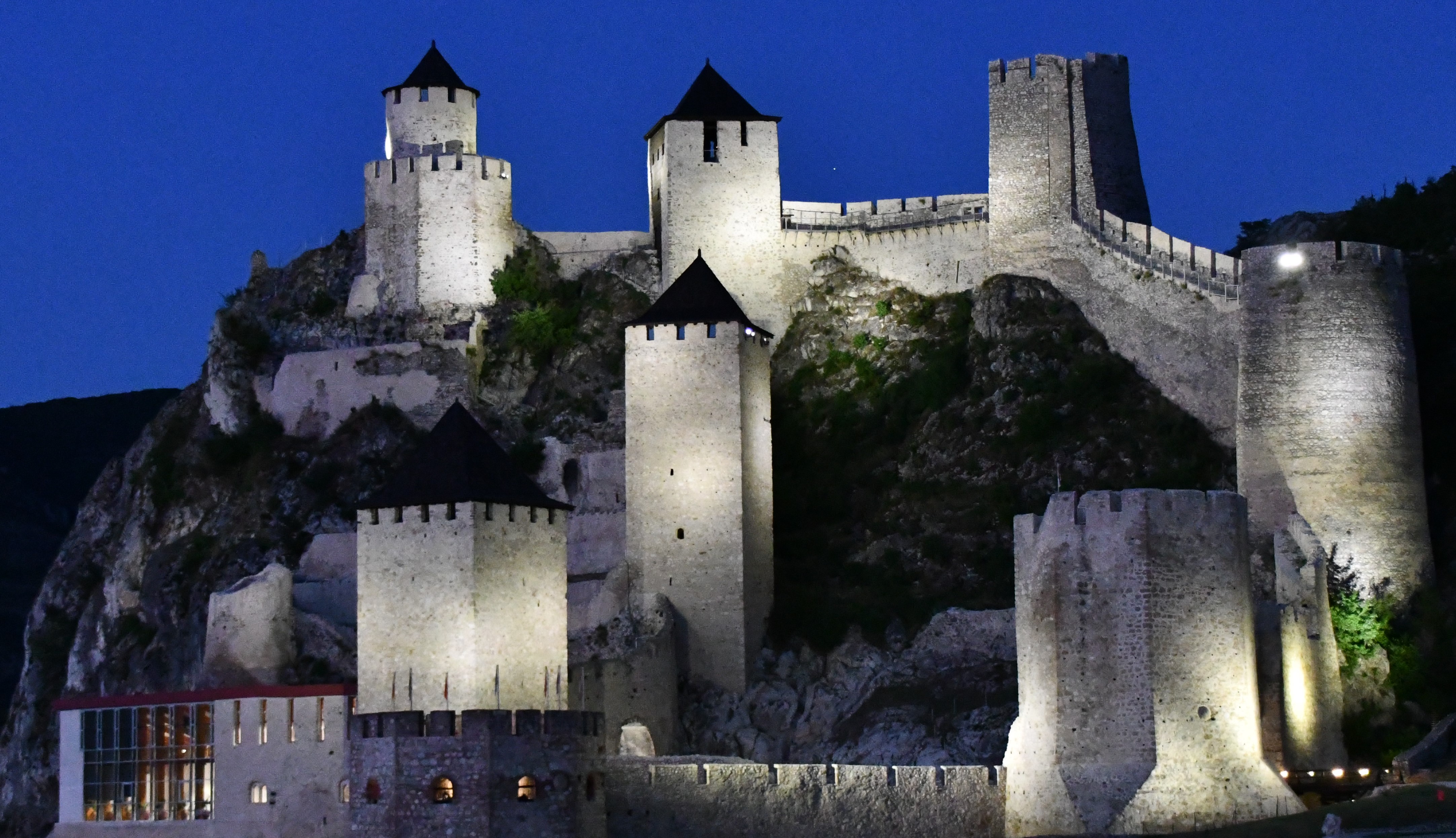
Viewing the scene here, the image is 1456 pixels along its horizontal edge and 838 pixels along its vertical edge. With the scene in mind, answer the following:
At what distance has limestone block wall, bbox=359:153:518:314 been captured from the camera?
74.1 metres

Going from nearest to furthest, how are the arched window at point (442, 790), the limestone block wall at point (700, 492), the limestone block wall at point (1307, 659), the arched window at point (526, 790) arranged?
1. the arched window at point (442, 790)
2. the arched window at point (526, 790)
3. the limestone block wall at point (1307, 659)
4. the limestone block wall at point (700, 492)

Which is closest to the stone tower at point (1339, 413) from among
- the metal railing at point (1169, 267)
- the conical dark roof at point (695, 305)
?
the metal railing at point (1169, 267)

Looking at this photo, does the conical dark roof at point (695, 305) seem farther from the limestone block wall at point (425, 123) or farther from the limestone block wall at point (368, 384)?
the limestone block wall at point (425, 123)

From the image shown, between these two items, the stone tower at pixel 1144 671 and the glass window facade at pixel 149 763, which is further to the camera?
the glass window facade at pixel 149 763

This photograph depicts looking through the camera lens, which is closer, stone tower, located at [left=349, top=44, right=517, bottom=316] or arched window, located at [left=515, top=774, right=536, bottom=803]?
arched window, located at [left=515, top=774, right=536, bottom=803]

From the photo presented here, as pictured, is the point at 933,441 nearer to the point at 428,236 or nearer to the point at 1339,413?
the point at 1339,413

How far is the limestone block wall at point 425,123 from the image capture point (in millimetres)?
76125

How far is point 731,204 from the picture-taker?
239 ft

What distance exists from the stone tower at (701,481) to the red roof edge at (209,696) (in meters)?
10.0

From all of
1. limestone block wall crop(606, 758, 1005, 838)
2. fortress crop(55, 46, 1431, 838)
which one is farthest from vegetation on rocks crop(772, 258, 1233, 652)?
limestone block wall crop(606, 758, 1005, 838)

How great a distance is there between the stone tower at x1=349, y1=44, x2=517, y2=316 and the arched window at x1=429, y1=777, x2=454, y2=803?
28443 mm

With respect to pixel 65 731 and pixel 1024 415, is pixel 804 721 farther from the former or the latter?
pixel 65 731

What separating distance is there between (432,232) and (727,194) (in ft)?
25.7

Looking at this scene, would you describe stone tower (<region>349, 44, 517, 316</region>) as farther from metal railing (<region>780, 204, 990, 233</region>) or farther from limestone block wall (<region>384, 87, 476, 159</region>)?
metal railing (<region>780, 204, 990, 233</region>)
